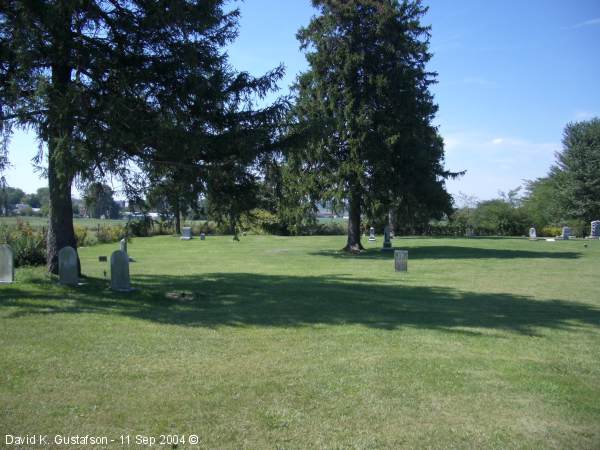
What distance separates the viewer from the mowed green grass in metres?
4.64

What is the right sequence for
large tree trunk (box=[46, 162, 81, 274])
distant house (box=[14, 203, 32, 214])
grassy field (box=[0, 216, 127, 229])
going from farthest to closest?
distant house (box=[14, 203, 32, 214]) → grassy field (box=[0, 216, 127, 229]) → large tree trunk (box=[46, 162, 81, 274])

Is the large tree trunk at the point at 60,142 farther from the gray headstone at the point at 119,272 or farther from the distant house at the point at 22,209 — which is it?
the distant house at the point at 22,209

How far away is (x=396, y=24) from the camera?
94.6 ft

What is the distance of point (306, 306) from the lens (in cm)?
1095

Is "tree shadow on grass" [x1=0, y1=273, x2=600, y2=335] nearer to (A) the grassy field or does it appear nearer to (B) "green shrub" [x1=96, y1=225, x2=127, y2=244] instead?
(A) the grassy field

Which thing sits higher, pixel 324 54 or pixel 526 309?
pixel 324 54

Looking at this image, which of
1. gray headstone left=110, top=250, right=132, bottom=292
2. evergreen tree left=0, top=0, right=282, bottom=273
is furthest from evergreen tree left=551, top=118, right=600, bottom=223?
gray headstone left=110, top=250, right=132, bottom=292

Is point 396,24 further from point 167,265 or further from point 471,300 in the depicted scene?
point 471,300

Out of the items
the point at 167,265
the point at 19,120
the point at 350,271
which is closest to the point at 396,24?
the point at 350,271

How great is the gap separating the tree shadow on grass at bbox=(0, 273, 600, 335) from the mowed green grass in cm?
6

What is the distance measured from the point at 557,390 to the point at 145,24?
1061cm

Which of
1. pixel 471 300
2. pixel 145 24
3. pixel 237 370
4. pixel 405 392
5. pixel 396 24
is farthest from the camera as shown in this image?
pixel 396 24

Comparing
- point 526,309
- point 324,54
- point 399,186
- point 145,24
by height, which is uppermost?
point 324,54

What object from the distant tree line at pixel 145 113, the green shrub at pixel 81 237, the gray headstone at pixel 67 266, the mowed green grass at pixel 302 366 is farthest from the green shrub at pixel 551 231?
the gray headstone at pixel 67 266
